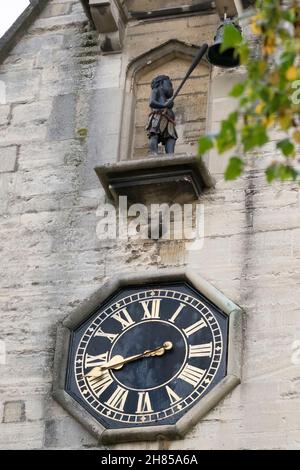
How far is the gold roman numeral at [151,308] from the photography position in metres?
12.0

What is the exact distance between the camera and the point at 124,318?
1205 centimetres

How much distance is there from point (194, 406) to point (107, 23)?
3.46 metres

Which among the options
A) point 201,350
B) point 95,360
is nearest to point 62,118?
point 95,360

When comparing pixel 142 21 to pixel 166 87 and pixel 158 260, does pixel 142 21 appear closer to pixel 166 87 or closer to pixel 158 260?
pixel 166 87

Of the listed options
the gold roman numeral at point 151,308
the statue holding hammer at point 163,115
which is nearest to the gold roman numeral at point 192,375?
the gold roman numeral at point 151,308

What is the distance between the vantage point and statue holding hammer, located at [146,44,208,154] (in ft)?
41.8

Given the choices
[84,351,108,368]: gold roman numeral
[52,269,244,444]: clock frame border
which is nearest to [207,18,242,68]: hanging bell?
[52,269,244,444]: clock frame border

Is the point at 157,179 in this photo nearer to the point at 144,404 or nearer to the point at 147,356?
the point at 147,356

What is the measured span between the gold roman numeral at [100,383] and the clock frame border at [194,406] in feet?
0.50

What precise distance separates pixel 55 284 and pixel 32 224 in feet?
1.94

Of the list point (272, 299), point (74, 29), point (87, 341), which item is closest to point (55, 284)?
point (87, 341)

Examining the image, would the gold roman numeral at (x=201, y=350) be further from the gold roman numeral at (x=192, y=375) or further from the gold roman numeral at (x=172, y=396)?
the gold roman numeral at (x=172, y=396)

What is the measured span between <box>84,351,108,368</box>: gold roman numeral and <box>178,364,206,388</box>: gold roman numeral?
1.74ft

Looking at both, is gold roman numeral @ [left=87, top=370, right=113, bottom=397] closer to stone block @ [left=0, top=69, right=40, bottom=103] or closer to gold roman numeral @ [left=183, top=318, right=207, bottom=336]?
gold roman numeral @ [left=183, top=318, right=207, bottom=336]
